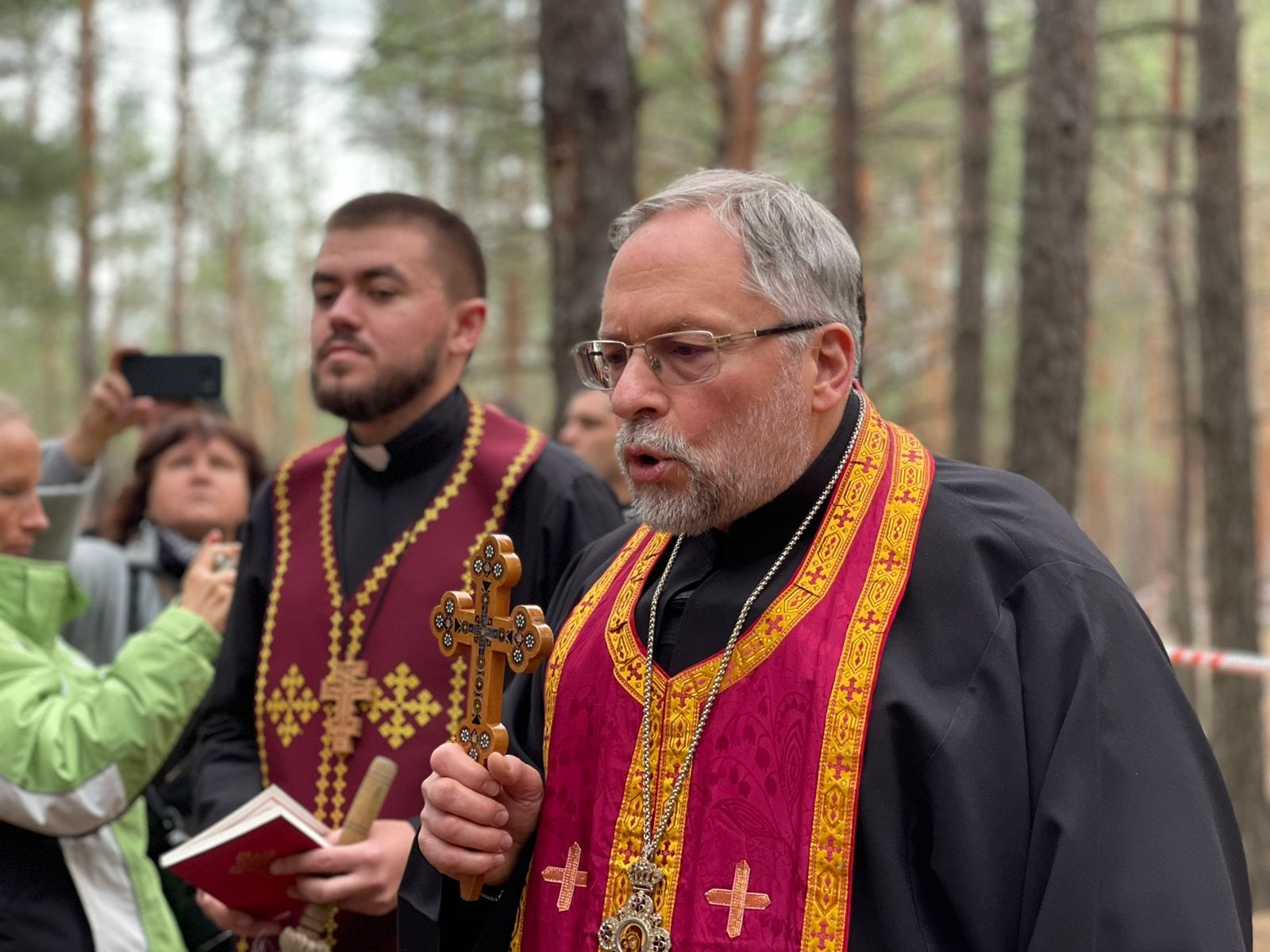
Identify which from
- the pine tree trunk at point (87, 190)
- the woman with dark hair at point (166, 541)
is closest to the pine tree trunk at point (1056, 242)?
the woman with dark hair at point (166, 541)

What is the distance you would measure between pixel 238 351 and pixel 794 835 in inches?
1137

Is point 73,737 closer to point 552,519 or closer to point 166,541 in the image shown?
point 552,519

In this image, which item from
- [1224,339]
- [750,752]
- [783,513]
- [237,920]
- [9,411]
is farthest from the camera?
[1224,339]

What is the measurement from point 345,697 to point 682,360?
156 cm

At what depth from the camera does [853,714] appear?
2.17 m

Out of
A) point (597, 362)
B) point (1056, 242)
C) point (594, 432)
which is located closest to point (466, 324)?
point (597, 362)

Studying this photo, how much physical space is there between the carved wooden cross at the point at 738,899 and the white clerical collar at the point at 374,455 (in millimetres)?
1828

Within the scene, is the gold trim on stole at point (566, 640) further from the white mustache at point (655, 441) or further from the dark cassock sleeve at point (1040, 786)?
the dark cassock sleeve at point (1040, 786)

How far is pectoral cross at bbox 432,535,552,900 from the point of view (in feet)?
7.74

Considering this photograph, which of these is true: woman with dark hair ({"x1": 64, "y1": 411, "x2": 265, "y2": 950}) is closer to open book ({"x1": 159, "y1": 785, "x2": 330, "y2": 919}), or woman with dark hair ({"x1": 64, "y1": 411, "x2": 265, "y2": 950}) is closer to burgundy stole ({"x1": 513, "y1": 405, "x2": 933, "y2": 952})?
open book ({"x1": 159, "y1": 785, "x2": 330, "y2": 919})

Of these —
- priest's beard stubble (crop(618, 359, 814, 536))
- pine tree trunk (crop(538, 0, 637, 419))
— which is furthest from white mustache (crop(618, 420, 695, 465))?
pine tree trunk (crop(538, 0, 637, 419))

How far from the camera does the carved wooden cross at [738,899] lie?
7.18 feet

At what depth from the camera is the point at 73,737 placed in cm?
344

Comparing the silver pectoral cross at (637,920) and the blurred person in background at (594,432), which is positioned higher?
the blurred person in background at (594,432)
